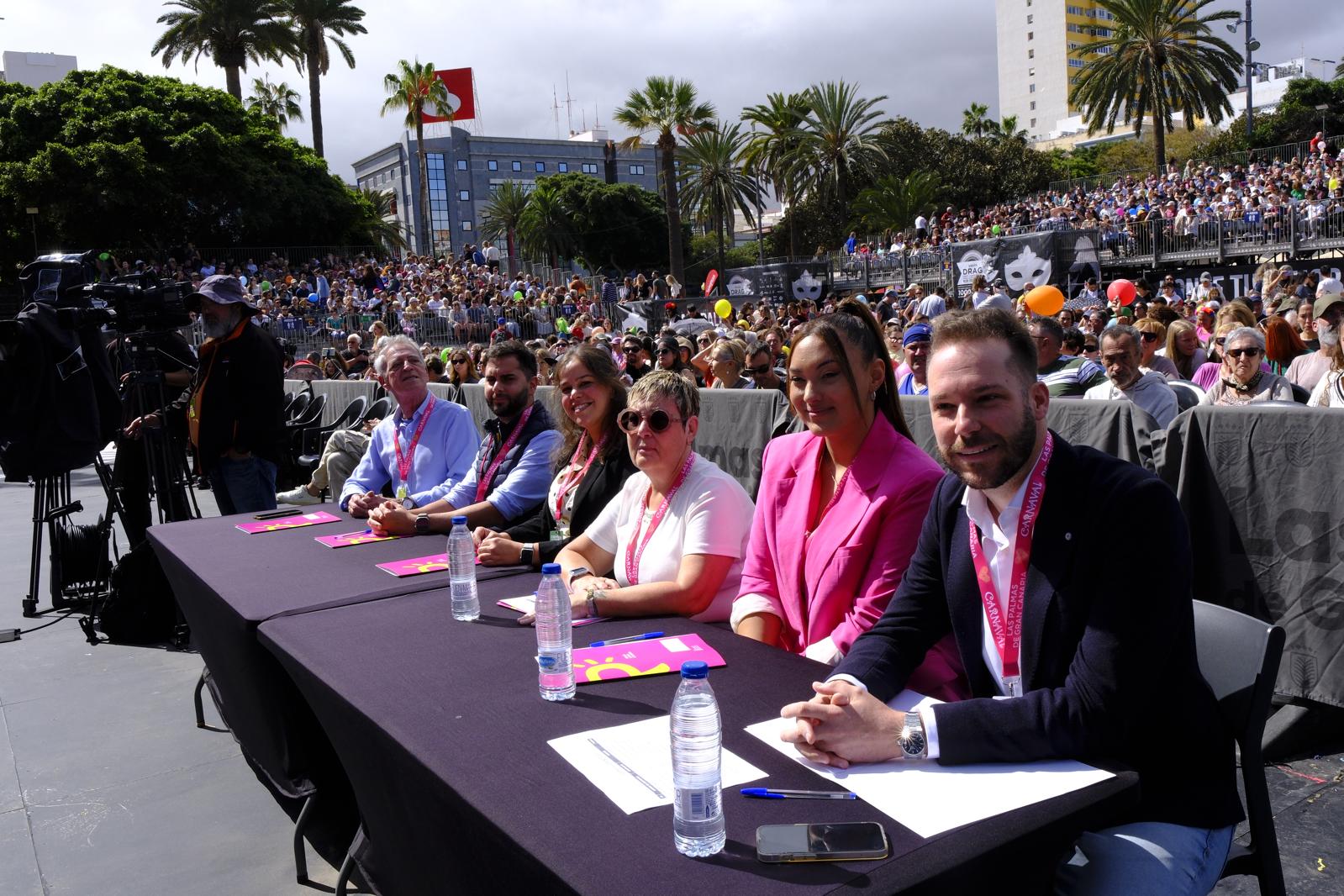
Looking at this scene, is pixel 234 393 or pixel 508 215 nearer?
pixel 234 393

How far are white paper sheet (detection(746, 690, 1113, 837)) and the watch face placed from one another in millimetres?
17

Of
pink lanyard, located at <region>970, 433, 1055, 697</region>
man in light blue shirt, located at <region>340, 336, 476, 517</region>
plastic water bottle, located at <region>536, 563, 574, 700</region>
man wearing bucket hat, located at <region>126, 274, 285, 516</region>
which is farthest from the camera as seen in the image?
man wearing bucket hat, located at <region>126, 274, 285, 516</region>

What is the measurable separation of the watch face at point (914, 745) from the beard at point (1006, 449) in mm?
526

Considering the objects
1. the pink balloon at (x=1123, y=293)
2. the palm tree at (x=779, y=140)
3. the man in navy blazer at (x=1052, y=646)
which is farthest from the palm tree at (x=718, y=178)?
the man in navy blazer at (x=1052, y=646)

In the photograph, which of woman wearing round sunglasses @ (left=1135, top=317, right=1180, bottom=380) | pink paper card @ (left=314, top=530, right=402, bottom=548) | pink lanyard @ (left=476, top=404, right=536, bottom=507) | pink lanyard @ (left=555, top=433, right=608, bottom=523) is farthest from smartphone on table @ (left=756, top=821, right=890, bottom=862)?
woman wearing round sunglasses @ (left=1135, top=317, right=1180, bottom=380)

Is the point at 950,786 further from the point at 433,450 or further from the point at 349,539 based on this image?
the point at 433,450

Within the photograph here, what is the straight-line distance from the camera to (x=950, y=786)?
1676 millimetres

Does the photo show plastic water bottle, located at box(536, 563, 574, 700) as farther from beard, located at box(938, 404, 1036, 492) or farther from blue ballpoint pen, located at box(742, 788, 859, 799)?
beard, located at box(938, 404, 1036, 492)

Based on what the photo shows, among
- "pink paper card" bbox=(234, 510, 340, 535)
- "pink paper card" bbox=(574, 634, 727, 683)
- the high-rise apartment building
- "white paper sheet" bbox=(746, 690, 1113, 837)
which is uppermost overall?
the high-rise apartment building

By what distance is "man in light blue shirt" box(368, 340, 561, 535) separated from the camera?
4.54 m

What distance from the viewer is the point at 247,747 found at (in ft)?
12.3

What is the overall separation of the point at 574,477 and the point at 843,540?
5.39 feet

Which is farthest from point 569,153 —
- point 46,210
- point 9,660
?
point 9,660

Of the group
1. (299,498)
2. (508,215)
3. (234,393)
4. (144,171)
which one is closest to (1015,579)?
(234,393)
